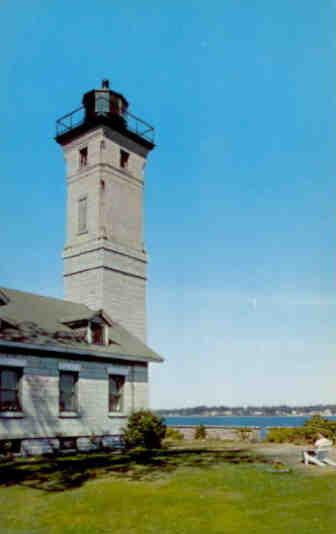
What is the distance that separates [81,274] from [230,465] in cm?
1597

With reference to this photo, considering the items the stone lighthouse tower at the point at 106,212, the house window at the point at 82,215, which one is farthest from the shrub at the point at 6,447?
the house window at the point at 82,215

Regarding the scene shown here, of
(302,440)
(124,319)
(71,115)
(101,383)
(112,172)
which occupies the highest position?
(71,115)

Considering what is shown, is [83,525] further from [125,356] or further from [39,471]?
[125,356]

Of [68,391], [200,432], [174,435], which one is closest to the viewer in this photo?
[68,391]

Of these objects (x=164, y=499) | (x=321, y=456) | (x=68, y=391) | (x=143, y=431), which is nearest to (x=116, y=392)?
(x=143, y=431)

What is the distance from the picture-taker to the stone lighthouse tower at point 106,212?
30.3 m

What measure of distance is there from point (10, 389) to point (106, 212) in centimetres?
1328

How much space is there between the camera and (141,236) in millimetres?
33375

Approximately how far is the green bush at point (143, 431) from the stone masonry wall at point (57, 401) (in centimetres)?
61

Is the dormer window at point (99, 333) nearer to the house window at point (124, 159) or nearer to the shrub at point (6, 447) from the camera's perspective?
the shrub at point (6, 447)

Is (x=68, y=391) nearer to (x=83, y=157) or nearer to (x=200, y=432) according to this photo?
(x=200, y=432)

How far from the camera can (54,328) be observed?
2402cm

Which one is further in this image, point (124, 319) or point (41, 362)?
point (124, 319)

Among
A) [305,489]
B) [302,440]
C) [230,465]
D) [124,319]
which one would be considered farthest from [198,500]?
[124,319]
